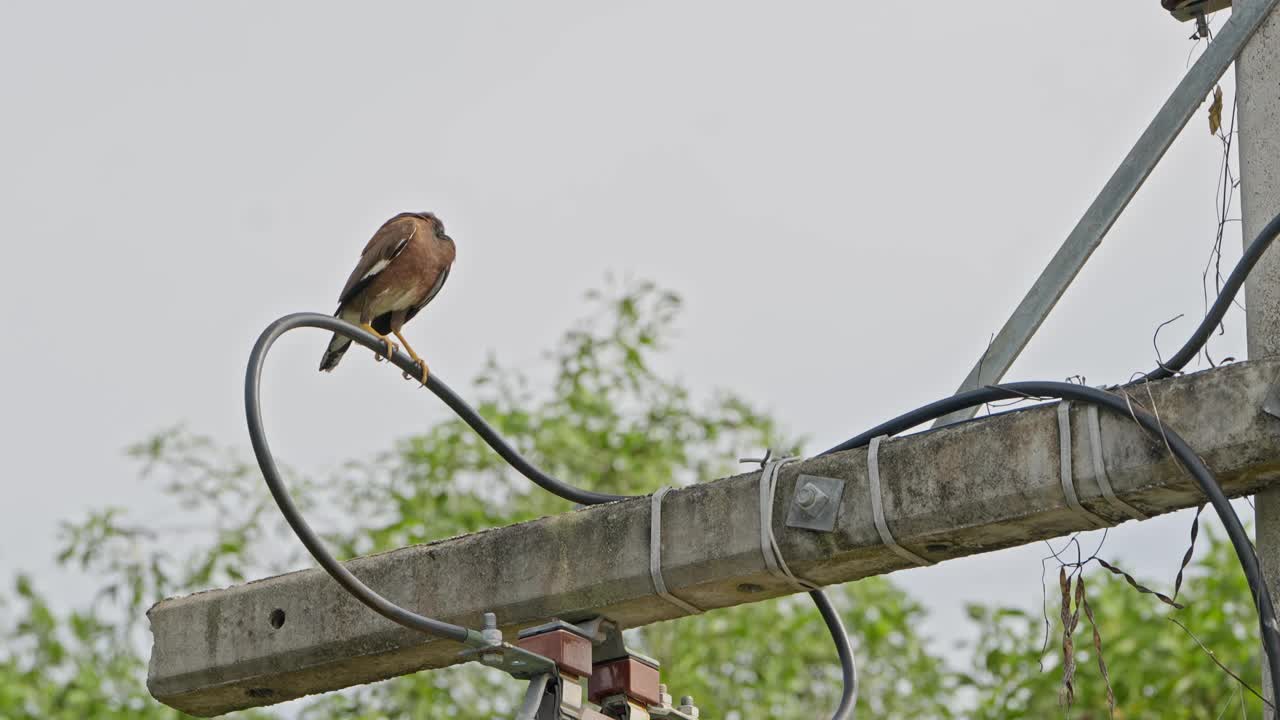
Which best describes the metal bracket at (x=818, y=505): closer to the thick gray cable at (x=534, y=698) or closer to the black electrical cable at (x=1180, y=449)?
the black electrical cable at (x=1180, y=449)

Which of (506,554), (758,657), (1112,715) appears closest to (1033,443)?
(1112,715)

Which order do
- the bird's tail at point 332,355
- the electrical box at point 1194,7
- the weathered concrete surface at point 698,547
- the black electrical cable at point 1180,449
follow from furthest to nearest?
the bird's tail at point 332,355 < the electrical box at point 1194,7 < the weathered concrete surface at point 698,547 < the black electrical cable at point 1180,449

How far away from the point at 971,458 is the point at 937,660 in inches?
262

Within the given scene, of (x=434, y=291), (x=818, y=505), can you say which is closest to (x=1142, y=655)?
(x=434, y=291)

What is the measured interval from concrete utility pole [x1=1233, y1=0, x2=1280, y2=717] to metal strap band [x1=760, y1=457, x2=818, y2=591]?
79 cm

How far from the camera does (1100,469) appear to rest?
8.60 feet

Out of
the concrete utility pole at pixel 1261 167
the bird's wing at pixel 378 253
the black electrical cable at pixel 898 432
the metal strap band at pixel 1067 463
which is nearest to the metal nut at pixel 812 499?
the black electrical cable at pixel 898 432

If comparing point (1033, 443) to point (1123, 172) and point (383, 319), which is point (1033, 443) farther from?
point (383, 319)

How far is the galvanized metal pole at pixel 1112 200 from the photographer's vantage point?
2.96 meters

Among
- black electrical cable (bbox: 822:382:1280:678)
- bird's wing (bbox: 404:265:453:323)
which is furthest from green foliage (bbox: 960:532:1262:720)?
black electrical cable (bbox: 822:382:1280:678)

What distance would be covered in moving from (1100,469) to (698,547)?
75cm

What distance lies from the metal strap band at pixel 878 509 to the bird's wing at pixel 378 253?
11.2 feet

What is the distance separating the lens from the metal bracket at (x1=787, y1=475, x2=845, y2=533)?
285 centimetres

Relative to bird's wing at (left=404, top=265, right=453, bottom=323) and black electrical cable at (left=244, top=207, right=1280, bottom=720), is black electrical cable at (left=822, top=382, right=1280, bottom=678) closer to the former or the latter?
black electrical cable at (left=244, top=207, right=1280, bottom=720)
